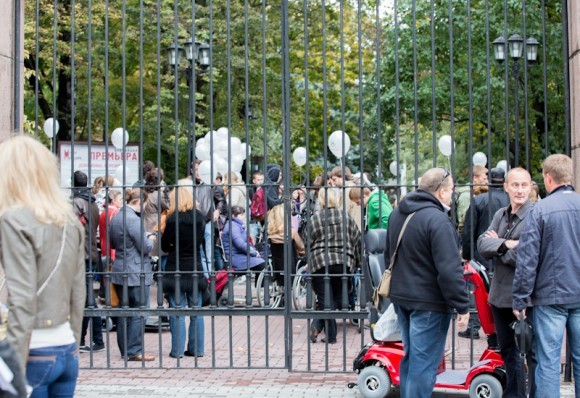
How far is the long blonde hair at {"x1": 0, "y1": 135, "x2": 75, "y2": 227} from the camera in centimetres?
418

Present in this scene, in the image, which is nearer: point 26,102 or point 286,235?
point 286,235

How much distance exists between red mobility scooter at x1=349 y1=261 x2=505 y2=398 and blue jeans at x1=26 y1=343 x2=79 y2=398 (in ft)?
11.3

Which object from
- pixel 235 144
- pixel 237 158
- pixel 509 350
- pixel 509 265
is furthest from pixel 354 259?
pixel 237 158

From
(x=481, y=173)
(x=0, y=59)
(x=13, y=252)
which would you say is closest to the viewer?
(x=13, y=252)

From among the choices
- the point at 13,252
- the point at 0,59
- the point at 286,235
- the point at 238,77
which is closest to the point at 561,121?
the point at 238,77

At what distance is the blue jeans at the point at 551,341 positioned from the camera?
6234mm

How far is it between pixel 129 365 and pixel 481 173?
4036mm

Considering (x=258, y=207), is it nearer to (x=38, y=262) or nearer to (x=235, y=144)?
(x=235, y=144)

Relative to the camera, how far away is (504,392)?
7.01 m

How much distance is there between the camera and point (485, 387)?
283 inches

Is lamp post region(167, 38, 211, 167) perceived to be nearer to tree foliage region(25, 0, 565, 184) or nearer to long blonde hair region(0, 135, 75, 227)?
long blonde hair region(0, 135, 75, 227)

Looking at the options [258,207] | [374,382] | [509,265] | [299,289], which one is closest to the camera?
[509,265]

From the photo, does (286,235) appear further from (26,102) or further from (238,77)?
(26,102)

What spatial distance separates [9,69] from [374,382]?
399 centimetres
